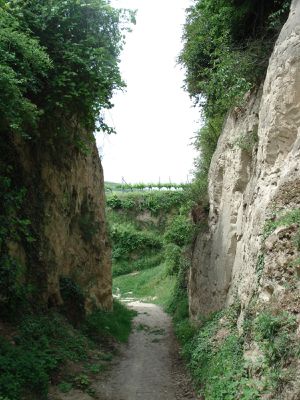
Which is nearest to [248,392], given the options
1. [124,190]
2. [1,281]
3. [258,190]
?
[258,190]

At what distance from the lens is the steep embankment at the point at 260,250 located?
6.95m

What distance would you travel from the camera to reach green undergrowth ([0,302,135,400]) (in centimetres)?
809

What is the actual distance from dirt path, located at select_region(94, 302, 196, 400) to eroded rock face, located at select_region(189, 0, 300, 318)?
2057mm

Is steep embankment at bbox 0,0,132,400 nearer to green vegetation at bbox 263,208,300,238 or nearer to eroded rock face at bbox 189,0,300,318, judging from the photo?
eroded rock face at bbox 189,0,300,318

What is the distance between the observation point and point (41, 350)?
994 cm

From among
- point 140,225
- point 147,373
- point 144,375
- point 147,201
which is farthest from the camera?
point 147,201

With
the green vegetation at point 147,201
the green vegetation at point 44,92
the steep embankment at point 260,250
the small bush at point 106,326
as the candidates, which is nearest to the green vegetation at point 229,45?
the steep embankment at point 260,250

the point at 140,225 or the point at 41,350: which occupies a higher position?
the point at 140,225

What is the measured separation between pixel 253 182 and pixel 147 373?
5.79 meters

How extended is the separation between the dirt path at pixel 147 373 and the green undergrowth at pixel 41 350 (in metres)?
0.92

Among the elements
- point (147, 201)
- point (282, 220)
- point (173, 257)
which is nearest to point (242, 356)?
point (282, 220)

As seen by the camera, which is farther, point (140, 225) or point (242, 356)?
point (140, 225)

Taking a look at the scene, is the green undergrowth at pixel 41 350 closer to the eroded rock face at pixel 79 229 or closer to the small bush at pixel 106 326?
the small bush at pixel 106 326

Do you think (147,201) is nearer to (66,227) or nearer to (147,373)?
(66,227)
